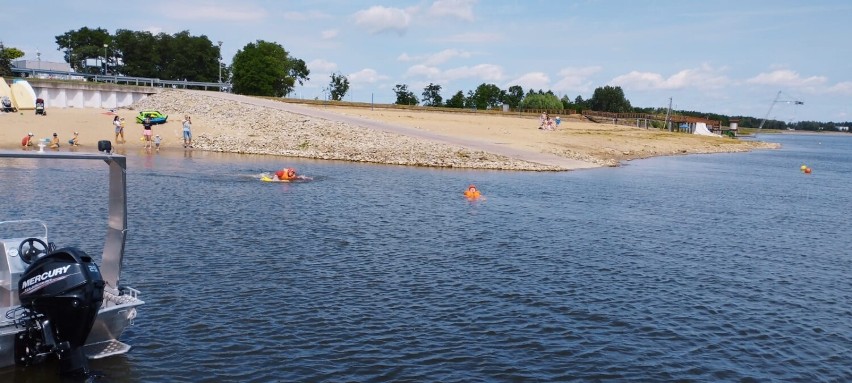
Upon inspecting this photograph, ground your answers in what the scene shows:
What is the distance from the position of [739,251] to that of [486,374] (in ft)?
54.9

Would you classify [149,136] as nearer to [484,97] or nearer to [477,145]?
[477,145]

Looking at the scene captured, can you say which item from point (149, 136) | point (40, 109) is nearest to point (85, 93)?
point (40, 109)

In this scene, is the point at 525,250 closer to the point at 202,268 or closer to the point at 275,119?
the point at 202,268

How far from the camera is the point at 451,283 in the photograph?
749 inches

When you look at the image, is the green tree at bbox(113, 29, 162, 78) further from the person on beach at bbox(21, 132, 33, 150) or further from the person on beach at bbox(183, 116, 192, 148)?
the person on beach at bbox(21, 132, 33, 150)

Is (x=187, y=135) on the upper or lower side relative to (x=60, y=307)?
upper

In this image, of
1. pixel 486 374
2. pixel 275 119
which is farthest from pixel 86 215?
pixel 275 119

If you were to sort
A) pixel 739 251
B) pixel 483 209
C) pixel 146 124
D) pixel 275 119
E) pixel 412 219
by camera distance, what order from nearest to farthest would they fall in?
pixel 739 251, pixel 412 219, pixel 483 209, pixel 146 124, pixel 275 119

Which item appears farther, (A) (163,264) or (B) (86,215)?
(B) (86,215)

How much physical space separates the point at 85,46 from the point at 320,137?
136m

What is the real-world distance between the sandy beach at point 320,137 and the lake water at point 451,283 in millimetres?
18702

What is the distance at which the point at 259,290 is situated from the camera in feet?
56.4

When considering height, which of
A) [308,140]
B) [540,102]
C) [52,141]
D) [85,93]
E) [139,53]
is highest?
[139,53]

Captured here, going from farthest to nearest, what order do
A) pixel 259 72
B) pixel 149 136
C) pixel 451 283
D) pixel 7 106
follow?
pixel 259 72
pixel 7 106
pixel 149 136
pixel 451 283
